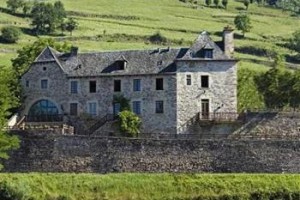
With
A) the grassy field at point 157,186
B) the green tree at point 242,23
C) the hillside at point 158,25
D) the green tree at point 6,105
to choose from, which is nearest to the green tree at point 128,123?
the green tree at point 6,105

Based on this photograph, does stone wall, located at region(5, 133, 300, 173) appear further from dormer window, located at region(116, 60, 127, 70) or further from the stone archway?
dormer window, located at region(116, 60, 127, 70)

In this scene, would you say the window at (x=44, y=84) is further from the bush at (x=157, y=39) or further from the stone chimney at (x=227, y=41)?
the bush at (x=157, y=39)

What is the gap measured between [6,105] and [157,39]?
227ft

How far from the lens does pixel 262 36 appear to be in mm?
152750

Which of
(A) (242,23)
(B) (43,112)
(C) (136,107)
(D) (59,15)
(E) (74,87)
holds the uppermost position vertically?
(D) (59,15)

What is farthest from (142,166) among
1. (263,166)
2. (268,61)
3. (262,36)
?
(262,36)

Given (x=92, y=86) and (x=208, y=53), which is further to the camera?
(x=92, y=86)

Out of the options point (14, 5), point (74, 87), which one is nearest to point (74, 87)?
point (74, 87)

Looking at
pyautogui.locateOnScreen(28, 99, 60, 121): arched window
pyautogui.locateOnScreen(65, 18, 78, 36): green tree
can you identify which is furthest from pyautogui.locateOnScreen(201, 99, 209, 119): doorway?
pyautogui.locateOnScreen(65, 18, 78, 36): green tree

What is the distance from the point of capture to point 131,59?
78.1 metres

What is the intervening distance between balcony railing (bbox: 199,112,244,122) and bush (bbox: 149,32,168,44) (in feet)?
201

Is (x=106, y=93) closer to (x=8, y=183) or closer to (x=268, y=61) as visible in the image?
(x=8, y=183)

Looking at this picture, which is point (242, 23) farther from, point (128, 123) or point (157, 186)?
point (157, 186)

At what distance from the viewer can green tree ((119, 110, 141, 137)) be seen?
238 feet
